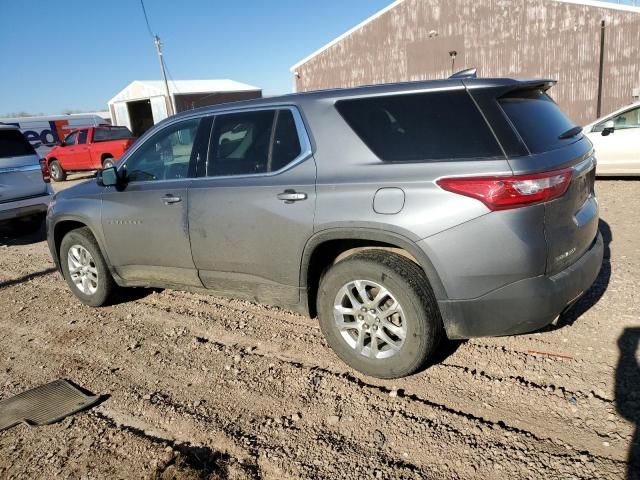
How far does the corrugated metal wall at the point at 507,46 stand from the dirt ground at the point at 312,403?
15.5m

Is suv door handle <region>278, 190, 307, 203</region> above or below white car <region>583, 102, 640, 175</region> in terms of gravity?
above

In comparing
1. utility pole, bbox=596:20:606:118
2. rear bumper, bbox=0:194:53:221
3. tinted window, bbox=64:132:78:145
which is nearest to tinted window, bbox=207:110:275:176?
rear bumper, bbox=0:194:53:221

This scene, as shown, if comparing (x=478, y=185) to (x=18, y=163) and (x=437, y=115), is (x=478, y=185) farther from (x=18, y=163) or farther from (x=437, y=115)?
(x=18, y=163)

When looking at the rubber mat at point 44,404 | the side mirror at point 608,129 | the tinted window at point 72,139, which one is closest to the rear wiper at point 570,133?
the rubber mat at point 44,404

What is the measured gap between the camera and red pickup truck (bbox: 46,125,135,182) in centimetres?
1675

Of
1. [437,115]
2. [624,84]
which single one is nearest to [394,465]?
[437,115]

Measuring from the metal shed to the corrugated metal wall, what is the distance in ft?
49.6

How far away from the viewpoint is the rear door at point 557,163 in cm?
261

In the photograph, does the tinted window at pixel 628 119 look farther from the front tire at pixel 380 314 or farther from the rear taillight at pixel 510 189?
the front tire at pixel 380 314

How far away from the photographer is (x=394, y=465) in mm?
2414

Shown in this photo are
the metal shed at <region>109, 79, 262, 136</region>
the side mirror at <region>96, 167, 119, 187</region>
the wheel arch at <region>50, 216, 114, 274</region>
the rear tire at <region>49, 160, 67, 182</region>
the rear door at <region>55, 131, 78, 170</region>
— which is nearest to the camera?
A: the side mirror at <region>96, 167, 119, 187</region>

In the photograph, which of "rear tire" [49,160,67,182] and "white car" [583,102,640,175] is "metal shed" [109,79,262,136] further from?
"white car" [583,102,640,175]

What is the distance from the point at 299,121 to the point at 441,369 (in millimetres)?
1970

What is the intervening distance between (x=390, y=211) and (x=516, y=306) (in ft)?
2.90
